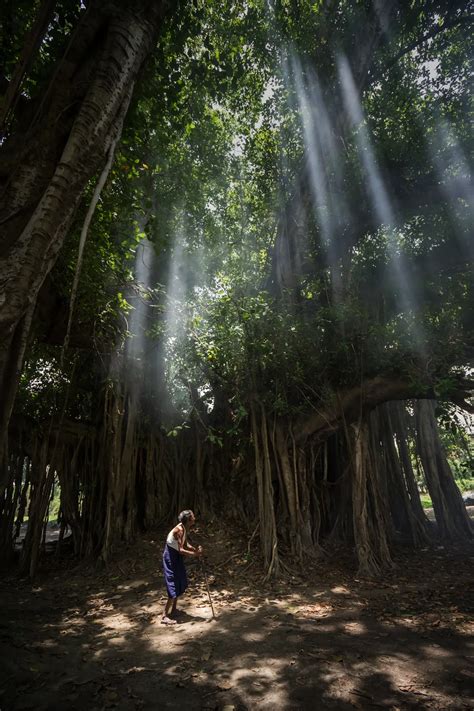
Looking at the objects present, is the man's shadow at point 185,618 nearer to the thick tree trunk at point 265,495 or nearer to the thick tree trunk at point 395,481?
the thick tree trunk at point 265,495

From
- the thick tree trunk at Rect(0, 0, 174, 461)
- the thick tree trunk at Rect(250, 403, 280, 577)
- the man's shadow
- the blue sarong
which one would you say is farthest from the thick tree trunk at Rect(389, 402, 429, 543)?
the thick tree trunk at Rect(0, 0, 174, 461)

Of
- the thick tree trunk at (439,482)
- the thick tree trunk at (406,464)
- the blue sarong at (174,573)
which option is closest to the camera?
the blue sarong at (174,573)

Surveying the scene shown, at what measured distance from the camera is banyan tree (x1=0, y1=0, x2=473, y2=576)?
557 cm

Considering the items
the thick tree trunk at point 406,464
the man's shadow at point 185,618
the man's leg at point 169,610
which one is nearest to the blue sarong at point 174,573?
the man's leg at point 169,610

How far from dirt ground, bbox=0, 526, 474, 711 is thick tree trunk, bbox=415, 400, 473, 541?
264 cm

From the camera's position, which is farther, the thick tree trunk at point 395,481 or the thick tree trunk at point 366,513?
the thick tree trunk at point 395,481

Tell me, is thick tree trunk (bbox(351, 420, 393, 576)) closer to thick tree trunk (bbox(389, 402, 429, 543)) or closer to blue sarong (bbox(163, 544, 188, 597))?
thick tree trunk (bbox(389, 402, 429, 543))

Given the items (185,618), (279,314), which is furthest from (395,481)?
(185,618)

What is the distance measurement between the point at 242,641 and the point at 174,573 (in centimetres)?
111

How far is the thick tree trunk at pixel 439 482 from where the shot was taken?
823 centimetres

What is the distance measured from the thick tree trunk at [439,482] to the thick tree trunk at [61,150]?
801 centimetres

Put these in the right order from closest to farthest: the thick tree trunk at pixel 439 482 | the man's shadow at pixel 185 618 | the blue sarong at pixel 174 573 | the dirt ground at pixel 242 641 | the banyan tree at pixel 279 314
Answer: the dirt ground at pixel 242 641 → the man's shadow at pixel 185 618 → the blue sarong at pixel 174 573 → the banyan tree at pixel 279 314 → the thick tree trunk at pixel 439 482

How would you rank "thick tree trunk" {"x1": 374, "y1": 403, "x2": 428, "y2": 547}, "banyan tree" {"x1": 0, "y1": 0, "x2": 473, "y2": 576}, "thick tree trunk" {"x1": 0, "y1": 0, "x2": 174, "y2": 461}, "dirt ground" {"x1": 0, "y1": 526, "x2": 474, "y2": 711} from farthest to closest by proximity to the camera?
"thick tree trunk" {"x1": 374, "y1": 403, "x2": 428, "y2": 547} → "banyan tree" {"x1": 0, "y1": 0, "x2": 473, "y2": 576} → "dirt ground" {"x1": 0, "y1": 526, "x2": 474, "y2": 711} → "thick tree trunk" {"x1": 0, "y1": 0, "x2": 174, "y2": 461}

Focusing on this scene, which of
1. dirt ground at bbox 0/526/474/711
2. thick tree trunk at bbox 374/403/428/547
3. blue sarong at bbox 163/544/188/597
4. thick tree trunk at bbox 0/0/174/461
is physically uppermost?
thick tree trunk at bbox 0/0/174/461
